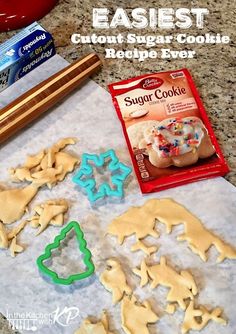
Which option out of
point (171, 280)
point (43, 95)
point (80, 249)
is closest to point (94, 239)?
point (80, 249)

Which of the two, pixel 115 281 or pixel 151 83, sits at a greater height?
pixel 151 83

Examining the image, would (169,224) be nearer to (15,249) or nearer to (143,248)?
(143,248)

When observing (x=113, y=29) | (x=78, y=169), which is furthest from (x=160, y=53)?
(x=78, y=169)

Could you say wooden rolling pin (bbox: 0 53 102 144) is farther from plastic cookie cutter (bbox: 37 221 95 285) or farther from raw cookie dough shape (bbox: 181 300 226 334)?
raw cookie dough shape (bbox: 181 300 226 334)

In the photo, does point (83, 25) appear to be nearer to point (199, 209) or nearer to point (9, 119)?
point (9, 119)

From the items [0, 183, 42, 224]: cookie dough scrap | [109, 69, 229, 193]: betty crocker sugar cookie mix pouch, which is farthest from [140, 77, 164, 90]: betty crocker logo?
[0, 183, 42, 224]: cookie dough scrap

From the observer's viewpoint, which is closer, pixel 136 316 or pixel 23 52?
pixel 136 316

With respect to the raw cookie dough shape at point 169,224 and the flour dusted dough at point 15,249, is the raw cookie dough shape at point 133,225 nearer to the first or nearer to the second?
the raw cookie dough shape at point 169,224
